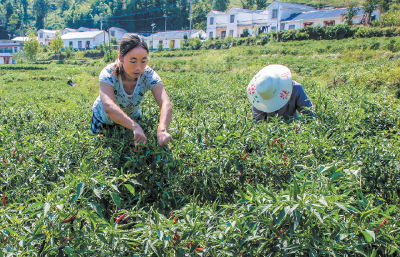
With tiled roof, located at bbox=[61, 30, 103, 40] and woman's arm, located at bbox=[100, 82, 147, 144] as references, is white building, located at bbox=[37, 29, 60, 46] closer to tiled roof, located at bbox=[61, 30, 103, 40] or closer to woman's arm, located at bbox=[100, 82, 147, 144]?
tiled roof, located at bbox=[61, 30, 103, 40]

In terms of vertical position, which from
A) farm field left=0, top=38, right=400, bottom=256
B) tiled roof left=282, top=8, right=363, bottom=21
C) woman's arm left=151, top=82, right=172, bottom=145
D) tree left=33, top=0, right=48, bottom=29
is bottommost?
farm field left=0, top=38, right=400, bottom=256

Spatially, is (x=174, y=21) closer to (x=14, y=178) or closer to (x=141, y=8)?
(x=141, y=8)

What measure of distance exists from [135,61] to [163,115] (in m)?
0.54

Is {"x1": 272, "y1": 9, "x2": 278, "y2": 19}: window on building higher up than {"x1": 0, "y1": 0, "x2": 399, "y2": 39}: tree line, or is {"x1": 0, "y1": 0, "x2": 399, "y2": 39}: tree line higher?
{"x1": 0, "y1": 0, "x2": 399, "y2": 39}: tree line

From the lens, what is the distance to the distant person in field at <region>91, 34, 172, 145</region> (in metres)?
2.22

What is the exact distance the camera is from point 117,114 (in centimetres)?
219

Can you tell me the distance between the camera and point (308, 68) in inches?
575

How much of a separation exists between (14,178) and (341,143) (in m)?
2.33

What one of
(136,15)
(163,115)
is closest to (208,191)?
(163,115)

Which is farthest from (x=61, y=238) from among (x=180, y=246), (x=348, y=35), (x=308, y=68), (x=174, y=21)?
(x=174, y=21)

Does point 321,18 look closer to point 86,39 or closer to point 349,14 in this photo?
point 349,14

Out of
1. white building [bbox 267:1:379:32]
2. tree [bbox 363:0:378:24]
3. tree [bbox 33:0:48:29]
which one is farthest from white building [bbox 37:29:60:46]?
tree [bbox 363:0:378:24]

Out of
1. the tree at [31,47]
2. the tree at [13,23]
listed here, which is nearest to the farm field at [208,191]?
the tree at [31,47]

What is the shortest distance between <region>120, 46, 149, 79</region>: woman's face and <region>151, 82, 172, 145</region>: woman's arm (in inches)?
8.0
